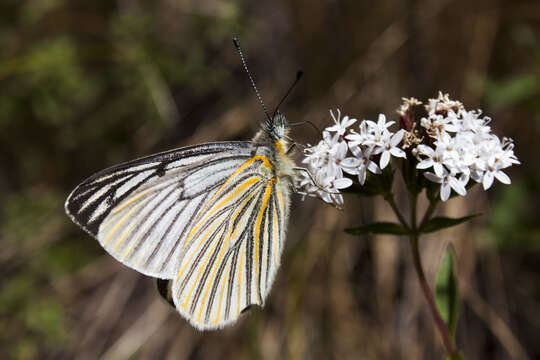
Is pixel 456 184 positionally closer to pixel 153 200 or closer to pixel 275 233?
pixel 275 233

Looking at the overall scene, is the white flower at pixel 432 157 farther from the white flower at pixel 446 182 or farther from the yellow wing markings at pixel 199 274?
the yellow wing markings at pixel 199 274

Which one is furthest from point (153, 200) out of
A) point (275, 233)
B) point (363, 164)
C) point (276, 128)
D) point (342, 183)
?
point (363, 164)

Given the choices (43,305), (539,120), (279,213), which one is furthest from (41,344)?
(539,120)

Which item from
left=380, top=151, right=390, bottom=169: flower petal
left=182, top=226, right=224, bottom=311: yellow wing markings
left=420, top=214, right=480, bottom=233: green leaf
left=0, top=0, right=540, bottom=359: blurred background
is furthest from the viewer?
left=0, top=0, right=540, bottom=359: blurred background

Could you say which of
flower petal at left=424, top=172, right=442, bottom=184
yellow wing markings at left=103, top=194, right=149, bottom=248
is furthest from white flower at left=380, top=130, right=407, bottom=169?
yellow wing markings at left=103, top=194, right=149, bottom=248

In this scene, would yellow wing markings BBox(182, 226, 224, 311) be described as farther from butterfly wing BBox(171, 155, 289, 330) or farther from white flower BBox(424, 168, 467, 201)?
white flower BBox(424, 168, 467, 201)

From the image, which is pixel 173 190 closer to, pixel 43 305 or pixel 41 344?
pixel 43 305
